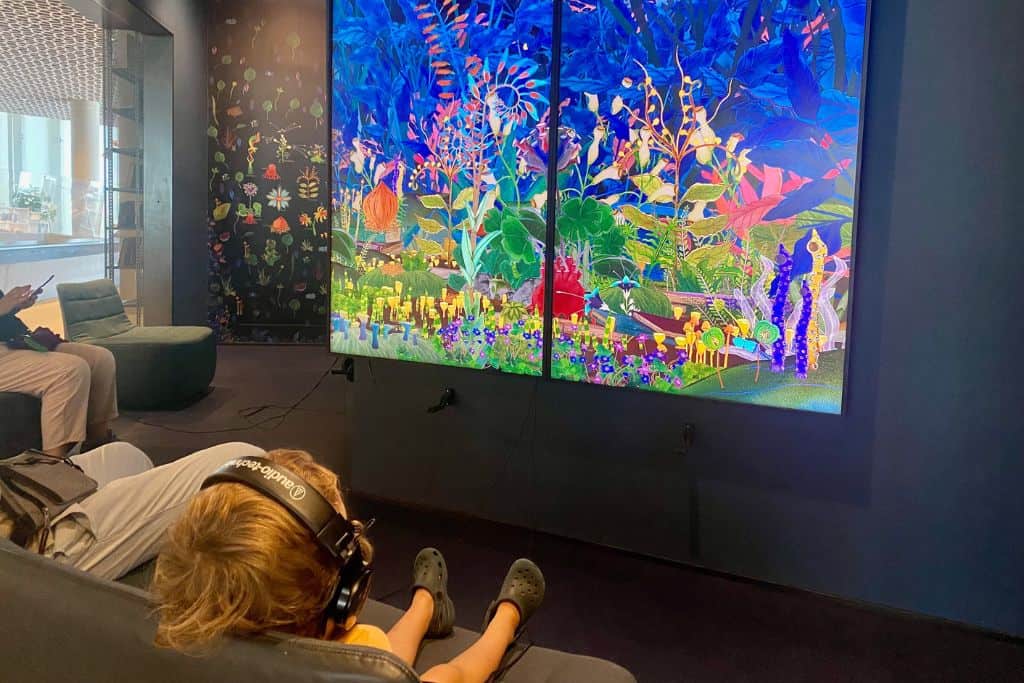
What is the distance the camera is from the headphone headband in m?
1.14

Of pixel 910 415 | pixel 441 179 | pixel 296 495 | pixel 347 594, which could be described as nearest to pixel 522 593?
pixel 347 594

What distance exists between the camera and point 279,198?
5.47m

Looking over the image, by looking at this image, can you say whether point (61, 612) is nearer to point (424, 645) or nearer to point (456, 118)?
point (424, 645)

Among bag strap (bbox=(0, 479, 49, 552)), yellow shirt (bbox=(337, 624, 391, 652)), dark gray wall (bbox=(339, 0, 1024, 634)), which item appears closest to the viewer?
yellow shirt (bbox=(337, 624, 391, 652))

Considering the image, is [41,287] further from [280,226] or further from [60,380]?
[280,226]

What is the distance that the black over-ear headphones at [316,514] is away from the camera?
114cm

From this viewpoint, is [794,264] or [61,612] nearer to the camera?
[61,612]

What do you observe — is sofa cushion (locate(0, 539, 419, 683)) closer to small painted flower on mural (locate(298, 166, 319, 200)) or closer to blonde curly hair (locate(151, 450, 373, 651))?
blonde curly hair (locate(151, 450, 373, 651))

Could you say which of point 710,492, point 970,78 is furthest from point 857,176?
point 710,492

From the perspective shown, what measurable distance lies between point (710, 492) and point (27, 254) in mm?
2814

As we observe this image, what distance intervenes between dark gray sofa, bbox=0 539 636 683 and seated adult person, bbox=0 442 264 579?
562mm

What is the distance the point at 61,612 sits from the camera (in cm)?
112

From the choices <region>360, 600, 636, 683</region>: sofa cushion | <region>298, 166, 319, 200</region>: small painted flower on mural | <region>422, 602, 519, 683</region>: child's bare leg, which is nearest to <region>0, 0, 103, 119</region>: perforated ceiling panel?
<region>298, 166, 319, 200</region>: small painted flower on mural

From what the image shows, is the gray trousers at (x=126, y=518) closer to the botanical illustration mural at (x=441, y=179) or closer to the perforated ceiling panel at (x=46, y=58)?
the botanical illustration mural at (x=441, y=179)
